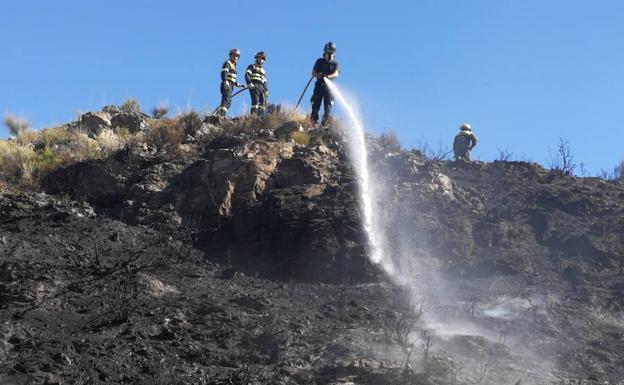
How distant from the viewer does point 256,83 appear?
641 inches

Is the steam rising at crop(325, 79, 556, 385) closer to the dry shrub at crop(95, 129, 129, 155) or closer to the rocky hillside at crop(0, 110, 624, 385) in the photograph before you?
the rocky hillside at crop(0, 110, 624, 385)

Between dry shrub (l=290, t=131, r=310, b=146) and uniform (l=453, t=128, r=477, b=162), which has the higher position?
uniform (l=453, t=128, r=477, b=162)

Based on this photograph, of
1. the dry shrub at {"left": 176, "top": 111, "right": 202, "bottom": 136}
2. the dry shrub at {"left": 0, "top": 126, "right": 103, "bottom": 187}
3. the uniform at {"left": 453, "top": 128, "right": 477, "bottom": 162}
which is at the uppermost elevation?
the uniform at {"left": 453, "top": 128, "right": 477, "bottom": 162}

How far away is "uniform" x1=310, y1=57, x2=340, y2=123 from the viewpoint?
586 inches

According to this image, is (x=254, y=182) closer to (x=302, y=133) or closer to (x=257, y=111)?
(x=302, y=133)

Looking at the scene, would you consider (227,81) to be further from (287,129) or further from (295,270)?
(295,270)

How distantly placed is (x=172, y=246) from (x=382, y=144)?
5.21 metres

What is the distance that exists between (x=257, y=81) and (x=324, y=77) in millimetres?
1918

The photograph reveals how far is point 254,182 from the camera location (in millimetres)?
12055

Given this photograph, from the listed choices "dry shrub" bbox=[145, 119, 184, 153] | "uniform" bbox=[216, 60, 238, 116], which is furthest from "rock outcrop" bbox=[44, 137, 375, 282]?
"uniform" bbox=[216, 60, 238, 116]

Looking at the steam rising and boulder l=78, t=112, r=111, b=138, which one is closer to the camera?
the steam rising

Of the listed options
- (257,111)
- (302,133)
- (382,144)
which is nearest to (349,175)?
(302,133)

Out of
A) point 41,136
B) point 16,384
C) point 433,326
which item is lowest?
point 16,384

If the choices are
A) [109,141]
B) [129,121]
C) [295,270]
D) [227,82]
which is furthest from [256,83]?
[295,270]
